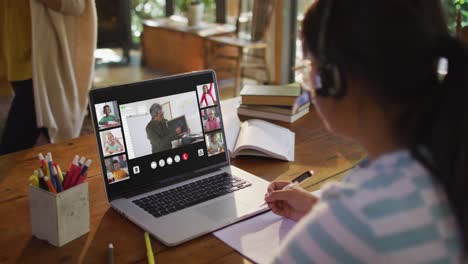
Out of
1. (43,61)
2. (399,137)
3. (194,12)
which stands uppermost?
(399,137)

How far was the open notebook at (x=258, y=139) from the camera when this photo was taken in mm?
1578

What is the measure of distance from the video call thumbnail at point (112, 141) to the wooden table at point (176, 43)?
382 centimetres

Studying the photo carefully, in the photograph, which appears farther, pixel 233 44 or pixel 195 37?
pixel 195 37

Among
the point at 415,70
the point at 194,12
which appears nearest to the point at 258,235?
the point at 415,70

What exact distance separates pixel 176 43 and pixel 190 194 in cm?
433

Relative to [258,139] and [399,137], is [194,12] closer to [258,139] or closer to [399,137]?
[258,139]

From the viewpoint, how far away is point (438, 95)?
727 mm

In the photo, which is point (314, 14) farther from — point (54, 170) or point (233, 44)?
point (233, 44)

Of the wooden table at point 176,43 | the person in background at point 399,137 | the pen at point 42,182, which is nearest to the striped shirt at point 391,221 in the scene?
the person in background at point 399,137

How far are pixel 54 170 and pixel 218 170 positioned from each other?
47cm

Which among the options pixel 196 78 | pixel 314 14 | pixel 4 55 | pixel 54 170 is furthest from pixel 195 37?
pixel 314 14

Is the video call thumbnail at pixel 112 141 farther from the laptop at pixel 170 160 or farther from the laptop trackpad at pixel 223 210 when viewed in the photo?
the laptop trackpad at pixel 223 210

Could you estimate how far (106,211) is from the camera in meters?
1.28

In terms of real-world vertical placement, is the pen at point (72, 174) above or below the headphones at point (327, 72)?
below
